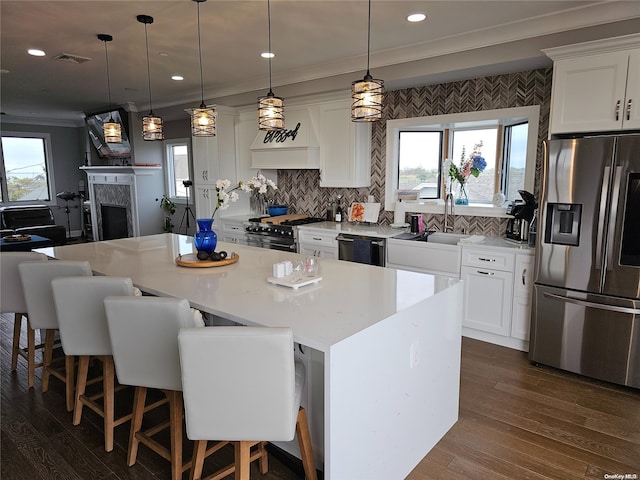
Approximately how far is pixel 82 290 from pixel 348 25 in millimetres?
2688

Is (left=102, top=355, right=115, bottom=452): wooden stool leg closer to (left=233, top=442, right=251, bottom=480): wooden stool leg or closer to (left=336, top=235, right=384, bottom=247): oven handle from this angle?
(left=233, top=442, right=251, bottom=480): wooden stool leg

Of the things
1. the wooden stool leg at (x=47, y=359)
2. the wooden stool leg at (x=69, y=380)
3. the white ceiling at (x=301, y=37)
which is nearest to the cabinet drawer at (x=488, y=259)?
the white ceiling at (x=301, y=37)

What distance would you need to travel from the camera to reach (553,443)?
2.44m

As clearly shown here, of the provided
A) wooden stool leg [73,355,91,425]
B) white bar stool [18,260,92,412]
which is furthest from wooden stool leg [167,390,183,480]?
white bar stool [18,260,92,412]

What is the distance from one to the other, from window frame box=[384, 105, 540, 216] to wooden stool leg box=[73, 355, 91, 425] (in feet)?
11.2

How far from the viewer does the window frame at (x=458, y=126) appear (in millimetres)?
3869

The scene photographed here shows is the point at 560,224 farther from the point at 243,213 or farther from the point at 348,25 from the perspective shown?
the point at 243,213

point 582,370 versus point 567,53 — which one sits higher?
point 567,53

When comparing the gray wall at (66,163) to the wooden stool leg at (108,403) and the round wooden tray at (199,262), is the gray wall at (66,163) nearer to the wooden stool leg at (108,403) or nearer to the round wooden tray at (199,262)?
the round wooden tray at (199,262)

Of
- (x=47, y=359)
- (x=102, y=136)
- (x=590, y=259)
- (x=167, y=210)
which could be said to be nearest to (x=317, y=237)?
(x=590, y=259)

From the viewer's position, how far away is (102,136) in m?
7.92

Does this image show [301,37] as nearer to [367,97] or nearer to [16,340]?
[367,97]

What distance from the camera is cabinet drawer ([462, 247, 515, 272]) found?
11.8 feet

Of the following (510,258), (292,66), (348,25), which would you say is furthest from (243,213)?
(510,258)
